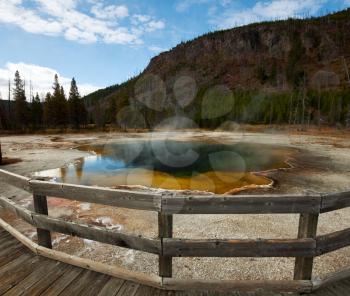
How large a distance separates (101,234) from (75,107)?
75.0 metres

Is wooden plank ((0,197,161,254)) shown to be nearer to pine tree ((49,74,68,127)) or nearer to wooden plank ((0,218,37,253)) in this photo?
wooden plank ((0,218,37,253))

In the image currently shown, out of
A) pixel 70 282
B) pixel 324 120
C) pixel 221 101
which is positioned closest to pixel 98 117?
pixel 221 101

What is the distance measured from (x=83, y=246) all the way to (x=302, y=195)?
5257 millimetres

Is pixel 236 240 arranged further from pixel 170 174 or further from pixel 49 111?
pixel 49 111

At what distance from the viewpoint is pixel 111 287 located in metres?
3.62

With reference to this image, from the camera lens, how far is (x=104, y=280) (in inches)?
149

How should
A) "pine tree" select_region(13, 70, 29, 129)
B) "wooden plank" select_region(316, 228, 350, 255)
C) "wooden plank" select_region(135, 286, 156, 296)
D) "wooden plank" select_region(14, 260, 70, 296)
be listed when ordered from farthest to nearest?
"pine tree" select_region(13, 70, 29, 129)
"wooden plank" select_region(14, 260, 70, 296)
"wooden plank" select_region(135, 286, 156, 296)
"wooden plank" select_region(316, 228, 350, 255)

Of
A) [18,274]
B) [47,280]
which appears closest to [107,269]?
[47,280]

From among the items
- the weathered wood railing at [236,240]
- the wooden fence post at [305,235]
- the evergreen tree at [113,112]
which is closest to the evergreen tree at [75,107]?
the evergreen tree at [113,112]

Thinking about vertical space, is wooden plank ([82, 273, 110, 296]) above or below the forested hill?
below

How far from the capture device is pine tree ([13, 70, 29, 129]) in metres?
63.6

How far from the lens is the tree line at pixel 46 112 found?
211 ft

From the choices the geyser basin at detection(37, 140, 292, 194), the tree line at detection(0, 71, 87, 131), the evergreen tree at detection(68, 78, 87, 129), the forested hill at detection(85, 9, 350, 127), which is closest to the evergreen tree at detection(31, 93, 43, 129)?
the tree line at detection(0, 71, 87, 131)

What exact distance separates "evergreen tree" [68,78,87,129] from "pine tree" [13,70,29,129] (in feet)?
35.6
